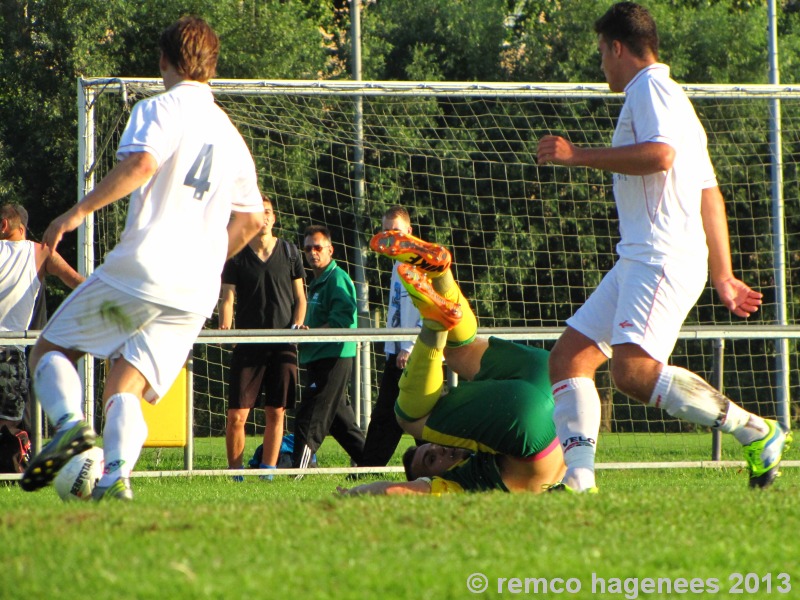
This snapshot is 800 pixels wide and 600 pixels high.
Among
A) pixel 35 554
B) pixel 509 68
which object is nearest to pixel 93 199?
pixel 35 554

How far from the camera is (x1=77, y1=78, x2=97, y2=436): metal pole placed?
10102mm

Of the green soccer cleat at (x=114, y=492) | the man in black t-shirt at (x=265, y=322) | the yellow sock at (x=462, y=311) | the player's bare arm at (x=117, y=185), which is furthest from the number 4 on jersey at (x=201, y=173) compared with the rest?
the man in black t-shirt at (x=265, y=322)

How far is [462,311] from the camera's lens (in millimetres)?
5996

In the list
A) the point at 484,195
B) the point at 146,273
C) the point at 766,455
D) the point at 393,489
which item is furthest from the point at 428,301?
the point at 484,195

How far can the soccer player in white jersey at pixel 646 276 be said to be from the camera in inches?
206

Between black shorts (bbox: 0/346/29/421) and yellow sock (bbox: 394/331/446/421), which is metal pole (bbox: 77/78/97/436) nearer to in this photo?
black shorts (bbox: 0/346/29/421)

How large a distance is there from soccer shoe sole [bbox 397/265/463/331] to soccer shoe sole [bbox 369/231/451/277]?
0.06 meters

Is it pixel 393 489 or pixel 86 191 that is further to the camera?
pixel 86 191

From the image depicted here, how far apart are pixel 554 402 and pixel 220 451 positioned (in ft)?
30.3

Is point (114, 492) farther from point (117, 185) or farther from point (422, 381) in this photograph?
point (422, 381)

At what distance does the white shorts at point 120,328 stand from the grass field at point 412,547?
2.13 feet

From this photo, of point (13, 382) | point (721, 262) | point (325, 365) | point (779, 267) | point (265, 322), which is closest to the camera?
point (721, 262)

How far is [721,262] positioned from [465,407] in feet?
4.76

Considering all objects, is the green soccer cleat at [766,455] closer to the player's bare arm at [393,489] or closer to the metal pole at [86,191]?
the player's bare arm at [393,489]
